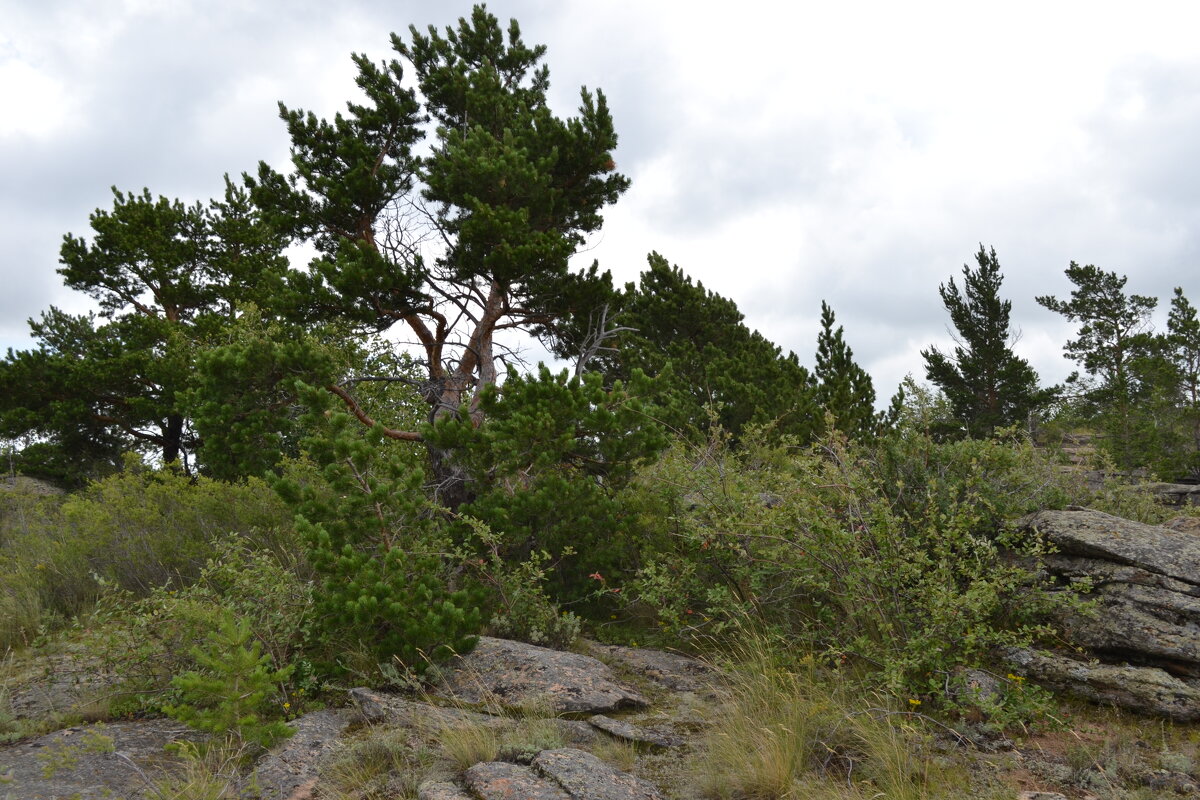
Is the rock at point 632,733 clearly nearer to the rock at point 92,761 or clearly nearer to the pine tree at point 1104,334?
→ the rock at point 92,761

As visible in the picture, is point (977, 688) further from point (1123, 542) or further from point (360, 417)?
point (360, 417)

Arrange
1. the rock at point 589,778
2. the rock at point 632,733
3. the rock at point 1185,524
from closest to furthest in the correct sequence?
1. the rock at point 589,778
2. the rock at point 632,733
3. the rock at point 1185,524

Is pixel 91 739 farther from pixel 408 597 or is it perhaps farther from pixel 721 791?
pixel 721 791

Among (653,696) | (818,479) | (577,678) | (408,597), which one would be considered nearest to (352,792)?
(408,597)

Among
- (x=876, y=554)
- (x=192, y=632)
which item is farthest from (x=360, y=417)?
(x=876, y=554)

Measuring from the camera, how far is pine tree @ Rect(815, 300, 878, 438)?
1719cm

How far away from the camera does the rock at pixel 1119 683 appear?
170 inches

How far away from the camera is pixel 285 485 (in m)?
6.18

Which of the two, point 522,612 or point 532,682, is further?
point 522,612

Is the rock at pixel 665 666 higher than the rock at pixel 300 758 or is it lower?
higher

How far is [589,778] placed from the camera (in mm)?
3887

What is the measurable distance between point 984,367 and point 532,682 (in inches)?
1120

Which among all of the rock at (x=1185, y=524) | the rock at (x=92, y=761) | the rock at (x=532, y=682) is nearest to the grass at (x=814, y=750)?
the rock at (x=532, y=682)

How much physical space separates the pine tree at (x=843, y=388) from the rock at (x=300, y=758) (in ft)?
44.9
